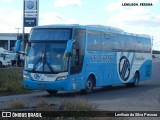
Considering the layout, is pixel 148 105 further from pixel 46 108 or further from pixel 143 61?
pixel 143 61

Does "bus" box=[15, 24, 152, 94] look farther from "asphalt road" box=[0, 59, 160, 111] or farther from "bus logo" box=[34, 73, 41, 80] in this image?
"asphalt road" box=[0, 59, 160, 111]

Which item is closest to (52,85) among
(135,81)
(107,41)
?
(107,41)

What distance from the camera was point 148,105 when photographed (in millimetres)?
17562

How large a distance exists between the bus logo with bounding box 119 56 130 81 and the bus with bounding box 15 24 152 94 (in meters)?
1.33

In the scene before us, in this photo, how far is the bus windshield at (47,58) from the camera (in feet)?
70.7

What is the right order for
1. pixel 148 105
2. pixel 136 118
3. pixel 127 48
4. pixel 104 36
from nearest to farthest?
pixel 136 118 → pixel 148 105 → pixel 104 36 → pixel 127 48

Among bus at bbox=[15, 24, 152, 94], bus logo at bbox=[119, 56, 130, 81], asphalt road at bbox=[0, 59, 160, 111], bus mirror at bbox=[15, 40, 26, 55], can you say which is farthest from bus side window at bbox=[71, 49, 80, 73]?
bus logo at bbox=[119, 56, 130, 81]

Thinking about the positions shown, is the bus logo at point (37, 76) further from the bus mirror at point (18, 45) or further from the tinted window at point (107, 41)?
the tinted window at point (107, 41)

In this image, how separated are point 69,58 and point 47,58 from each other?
983mm

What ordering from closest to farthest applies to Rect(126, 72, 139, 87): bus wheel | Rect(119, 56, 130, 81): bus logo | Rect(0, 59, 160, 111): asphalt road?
Rect(0, 59, 160, 111): asphalt road
Rect(119, 56, 130, 81): bus logo
Rect(126, 72, 139, 87): bus wheel

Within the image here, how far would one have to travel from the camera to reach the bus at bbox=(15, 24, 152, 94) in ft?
70.7

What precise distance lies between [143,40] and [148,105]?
47.7 feet

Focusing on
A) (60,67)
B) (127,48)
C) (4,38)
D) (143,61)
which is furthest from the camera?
(4,38)

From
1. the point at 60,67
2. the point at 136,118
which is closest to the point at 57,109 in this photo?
the point at 136,118
